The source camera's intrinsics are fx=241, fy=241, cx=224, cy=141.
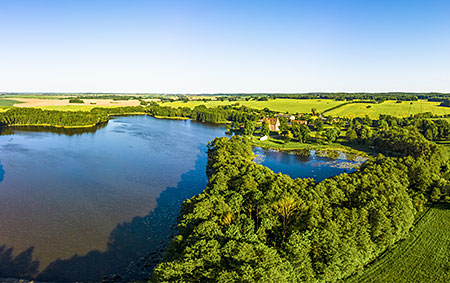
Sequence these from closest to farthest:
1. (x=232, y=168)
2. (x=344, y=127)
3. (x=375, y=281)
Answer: (x=375, y=281)
(x=232, y=168)
(x=344, y=127)

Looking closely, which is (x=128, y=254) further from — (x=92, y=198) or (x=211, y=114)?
(x=211, y=114)

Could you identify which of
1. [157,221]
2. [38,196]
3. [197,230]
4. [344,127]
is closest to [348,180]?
[197,230]

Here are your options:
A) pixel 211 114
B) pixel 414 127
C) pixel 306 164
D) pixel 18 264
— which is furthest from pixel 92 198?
pixel 211 114

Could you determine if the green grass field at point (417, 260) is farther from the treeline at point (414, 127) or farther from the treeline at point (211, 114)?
the treeline at point (211, 114)

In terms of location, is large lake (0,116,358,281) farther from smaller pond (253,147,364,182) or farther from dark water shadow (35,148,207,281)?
smaller pond (253,147,364,182)

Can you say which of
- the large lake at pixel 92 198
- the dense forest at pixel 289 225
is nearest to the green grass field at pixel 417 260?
the dense forest at pixel 289 225

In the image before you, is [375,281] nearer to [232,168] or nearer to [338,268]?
[338,268]

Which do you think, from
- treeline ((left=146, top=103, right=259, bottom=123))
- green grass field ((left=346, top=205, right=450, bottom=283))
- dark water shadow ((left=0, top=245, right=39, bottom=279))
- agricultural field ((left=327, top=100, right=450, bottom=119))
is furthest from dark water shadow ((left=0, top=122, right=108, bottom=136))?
agricultural field ((left=327, top=100, right=450, bottom=119))
